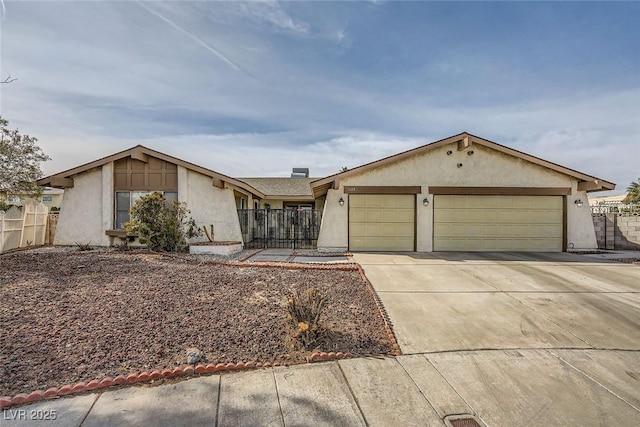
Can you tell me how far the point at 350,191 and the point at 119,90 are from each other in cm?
837

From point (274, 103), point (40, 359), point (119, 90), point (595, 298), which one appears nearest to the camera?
point (40, 359)

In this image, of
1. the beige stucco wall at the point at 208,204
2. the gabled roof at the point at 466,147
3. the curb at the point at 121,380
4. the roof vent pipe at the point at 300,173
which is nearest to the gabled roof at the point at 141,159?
the beige stucco wall at the point at 208,204

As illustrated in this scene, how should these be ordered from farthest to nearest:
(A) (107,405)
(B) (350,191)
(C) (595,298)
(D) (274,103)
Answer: (D) (274,103)
(B) (350,191)
(C) (595,298)
(A) (107,405)

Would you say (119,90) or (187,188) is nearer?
(119,90)

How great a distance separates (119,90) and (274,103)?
582 cm

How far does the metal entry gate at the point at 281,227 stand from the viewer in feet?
50.2

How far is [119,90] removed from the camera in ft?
33.6

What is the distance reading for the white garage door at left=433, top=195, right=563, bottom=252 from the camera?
13.3 metres

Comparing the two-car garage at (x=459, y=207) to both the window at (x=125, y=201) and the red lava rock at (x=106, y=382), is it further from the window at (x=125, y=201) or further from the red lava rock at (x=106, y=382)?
the red lava rock at (x=106, y=382)

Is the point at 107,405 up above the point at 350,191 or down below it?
below

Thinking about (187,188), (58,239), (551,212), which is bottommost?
(58,239)

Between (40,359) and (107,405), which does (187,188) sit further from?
(107,405)

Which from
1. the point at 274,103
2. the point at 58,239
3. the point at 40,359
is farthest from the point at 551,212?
the point at 58,239

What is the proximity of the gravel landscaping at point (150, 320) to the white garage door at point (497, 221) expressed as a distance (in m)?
6.65
